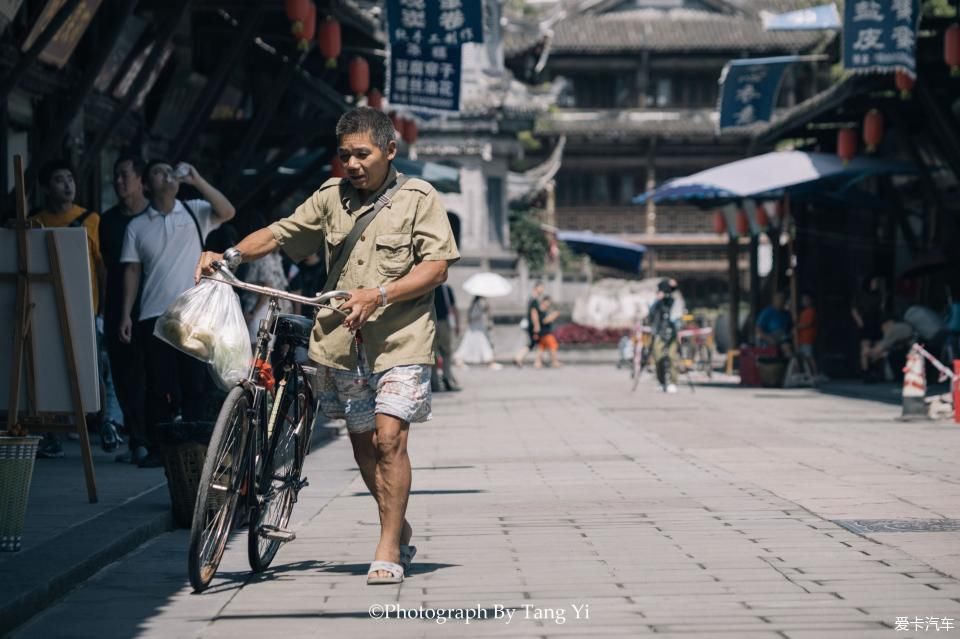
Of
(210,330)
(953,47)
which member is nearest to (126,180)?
(210,330)

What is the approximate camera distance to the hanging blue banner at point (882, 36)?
19.4 meters

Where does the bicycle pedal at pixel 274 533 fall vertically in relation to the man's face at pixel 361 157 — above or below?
below

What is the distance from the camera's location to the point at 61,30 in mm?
13281

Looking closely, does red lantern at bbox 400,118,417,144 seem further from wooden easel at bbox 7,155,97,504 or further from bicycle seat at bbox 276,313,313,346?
bicycle seat at bbox 276,313,313,346

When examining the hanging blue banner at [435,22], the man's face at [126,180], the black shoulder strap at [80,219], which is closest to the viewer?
the man's face at [126,180]

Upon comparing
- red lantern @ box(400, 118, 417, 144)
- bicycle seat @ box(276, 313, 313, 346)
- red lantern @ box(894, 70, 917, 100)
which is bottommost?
bicycle seat @ box(276, 313, 313, 346)

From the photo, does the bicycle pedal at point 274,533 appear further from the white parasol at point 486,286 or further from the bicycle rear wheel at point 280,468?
the white parasol at point 486,286

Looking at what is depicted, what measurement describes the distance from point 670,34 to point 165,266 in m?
49.1

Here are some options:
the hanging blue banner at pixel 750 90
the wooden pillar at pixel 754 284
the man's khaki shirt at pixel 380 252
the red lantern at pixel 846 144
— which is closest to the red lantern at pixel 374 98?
the hanging blue banner at pixel 750 90

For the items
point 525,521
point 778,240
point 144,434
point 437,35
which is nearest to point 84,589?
point 525,521

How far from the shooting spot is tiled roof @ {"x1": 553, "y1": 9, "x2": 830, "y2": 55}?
56.6 metres

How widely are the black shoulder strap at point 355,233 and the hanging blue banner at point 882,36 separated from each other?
14.2m

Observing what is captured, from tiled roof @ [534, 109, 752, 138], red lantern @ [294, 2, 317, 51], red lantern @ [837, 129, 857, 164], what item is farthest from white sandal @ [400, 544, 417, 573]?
tiled roof @ [534, 109, 752, 138]

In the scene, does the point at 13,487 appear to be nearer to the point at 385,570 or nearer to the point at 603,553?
the point at 385,570
